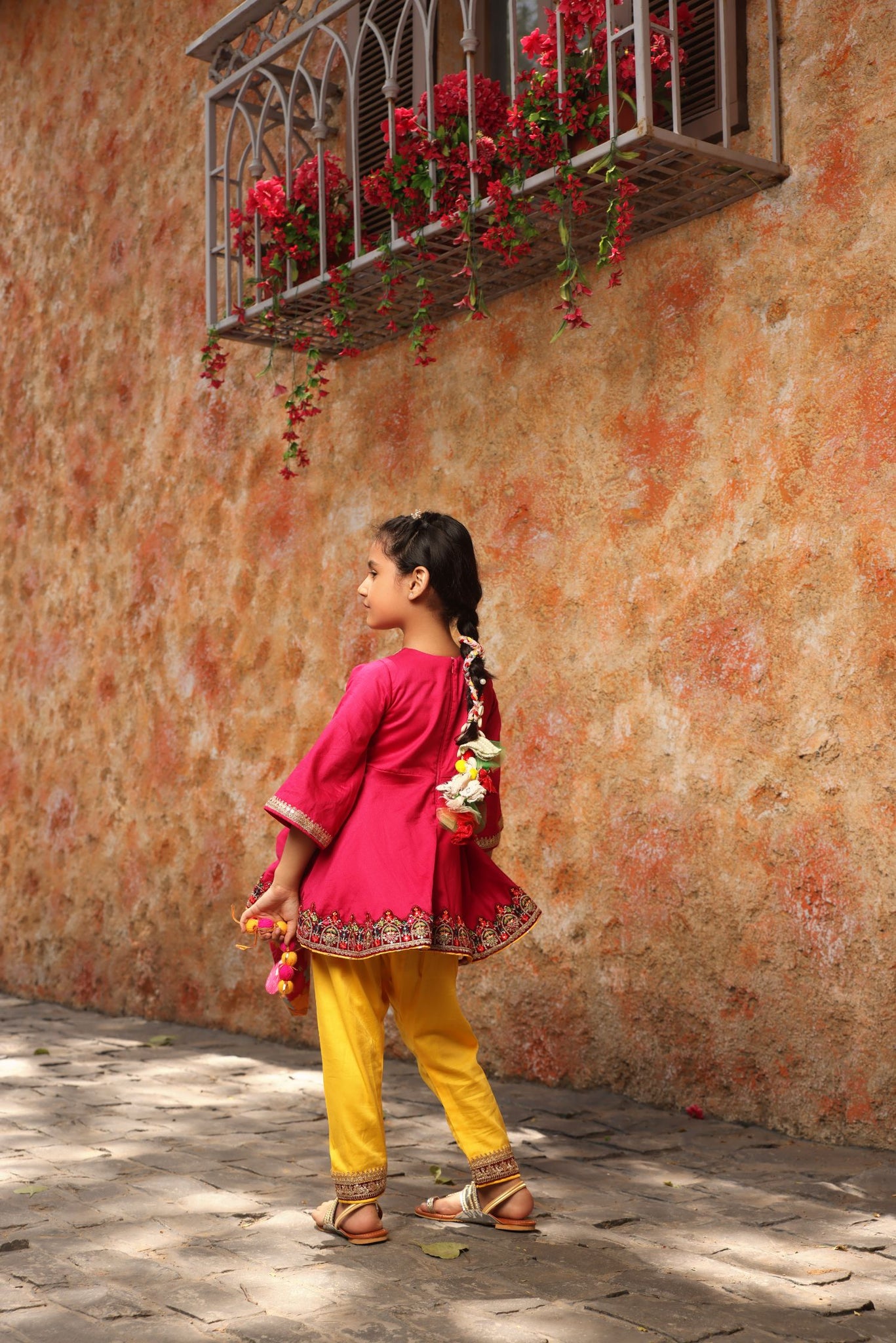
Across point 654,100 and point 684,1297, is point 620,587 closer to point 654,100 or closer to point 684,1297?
point 654,100

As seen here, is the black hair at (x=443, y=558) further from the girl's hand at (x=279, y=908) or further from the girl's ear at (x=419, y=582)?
the girl's hand at (x=279, y=908)

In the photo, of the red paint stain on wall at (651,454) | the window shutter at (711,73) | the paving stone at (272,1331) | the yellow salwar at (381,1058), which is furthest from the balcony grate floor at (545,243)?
the paving stone at (272,1331)

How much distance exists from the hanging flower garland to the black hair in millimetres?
1032

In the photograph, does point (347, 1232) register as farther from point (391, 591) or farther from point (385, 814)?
point (391, 591)

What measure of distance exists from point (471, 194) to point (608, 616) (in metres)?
1.37

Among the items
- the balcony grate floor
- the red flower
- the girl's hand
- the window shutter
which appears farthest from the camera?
the red flower

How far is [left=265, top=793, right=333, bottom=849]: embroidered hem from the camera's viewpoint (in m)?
2.84

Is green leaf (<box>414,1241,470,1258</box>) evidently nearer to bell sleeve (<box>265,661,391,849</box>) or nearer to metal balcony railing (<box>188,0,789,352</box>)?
bell sleeve (<box>265,661,391,849</box>)

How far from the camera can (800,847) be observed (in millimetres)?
3691

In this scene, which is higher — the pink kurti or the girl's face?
the girl's face

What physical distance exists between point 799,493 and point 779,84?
119 cm

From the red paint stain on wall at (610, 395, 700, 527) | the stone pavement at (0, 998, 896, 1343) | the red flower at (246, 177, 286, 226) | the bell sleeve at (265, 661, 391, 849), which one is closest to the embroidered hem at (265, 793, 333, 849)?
the bell sleeve at (265, 661, 391, 849)

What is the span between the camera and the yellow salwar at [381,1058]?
2.83m

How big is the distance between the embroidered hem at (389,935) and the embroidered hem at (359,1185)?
1.48 ft
